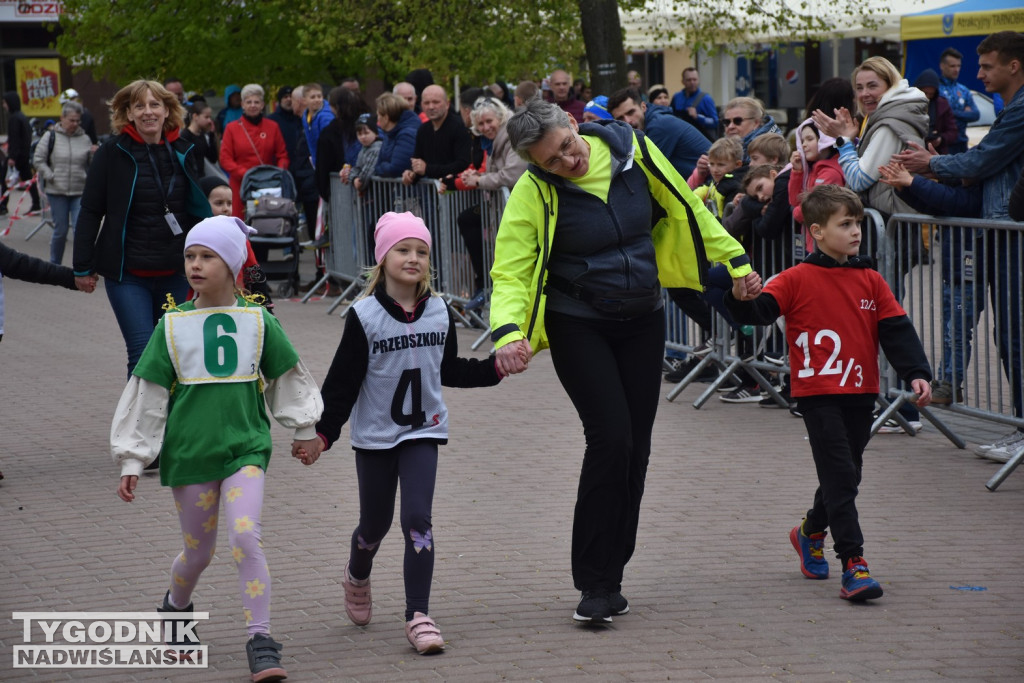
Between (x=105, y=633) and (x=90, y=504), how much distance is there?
6.96 feet

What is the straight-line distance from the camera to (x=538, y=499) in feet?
23.1

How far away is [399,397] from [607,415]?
748mm

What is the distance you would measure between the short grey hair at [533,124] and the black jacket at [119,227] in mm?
3356

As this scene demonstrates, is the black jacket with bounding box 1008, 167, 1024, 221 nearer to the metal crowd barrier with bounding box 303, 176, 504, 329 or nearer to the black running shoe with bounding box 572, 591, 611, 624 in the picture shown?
the black running shoe with bounding box 572, 591, 611, 624

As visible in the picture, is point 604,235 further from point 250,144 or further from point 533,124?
point 250,144

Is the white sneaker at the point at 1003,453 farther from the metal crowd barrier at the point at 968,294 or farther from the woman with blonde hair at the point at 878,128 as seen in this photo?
the woman with blonde hair at the point at 878,128

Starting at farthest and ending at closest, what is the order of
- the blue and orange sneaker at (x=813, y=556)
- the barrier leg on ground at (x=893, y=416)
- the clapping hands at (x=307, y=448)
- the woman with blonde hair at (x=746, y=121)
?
the woman with blonde hair at (x=746, y=121) < the barrier leg on ground at (x=893, y=416) < the blue and orange sneaker at (x=813, y=556) < the clapping hands at (x=307, y=448)

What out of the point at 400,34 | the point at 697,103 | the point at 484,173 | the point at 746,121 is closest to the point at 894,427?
the point at 746,121

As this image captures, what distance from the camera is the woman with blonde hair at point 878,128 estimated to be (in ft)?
27.0

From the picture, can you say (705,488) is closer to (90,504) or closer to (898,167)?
(898,167)

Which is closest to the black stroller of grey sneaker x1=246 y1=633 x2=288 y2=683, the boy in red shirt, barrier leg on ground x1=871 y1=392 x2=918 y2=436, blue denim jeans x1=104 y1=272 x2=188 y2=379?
blue denim jeans x1=104 y1=272 x2=188 y2=379

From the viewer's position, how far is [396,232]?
4.95m

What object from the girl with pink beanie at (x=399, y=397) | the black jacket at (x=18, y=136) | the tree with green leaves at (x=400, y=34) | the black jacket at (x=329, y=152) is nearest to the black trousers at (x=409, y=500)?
the girl with pink beanie at (x=399, y=397)

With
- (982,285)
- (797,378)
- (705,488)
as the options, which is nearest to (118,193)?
(705,488)
